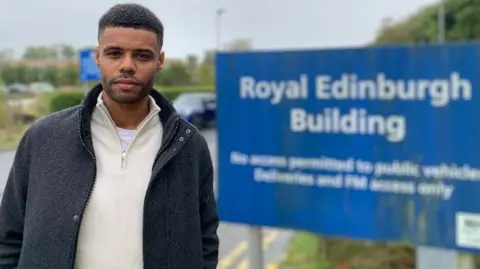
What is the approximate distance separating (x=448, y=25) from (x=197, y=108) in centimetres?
2295

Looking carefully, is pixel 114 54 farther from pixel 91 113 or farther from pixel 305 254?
pixel 305 254

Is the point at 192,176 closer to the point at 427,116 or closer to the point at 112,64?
the point at 112,64

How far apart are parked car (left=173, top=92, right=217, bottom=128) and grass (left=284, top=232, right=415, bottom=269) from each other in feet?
34.1

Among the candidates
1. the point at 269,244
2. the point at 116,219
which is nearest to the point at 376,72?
the point at 116,219

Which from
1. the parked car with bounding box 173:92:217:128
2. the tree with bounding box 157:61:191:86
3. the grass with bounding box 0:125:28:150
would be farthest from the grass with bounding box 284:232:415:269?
the tree with bounding box 157:61:191:86

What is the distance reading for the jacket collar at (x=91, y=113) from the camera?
1.85 metres

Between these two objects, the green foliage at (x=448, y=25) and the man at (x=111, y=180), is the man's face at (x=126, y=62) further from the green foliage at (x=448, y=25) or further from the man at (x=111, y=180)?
the green foliage at (x=448, y=25)

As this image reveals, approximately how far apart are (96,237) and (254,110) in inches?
104

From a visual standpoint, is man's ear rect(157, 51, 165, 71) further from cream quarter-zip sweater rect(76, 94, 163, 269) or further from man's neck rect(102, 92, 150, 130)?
cream quarter-zip sweater rect(76, 94, 163, 269)

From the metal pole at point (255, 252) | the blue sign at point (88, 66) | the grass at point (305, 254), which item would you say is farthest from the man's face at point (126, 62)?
the blue sign at point (88, 66)

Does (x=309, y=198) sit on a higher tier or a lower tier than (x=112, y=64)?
lower

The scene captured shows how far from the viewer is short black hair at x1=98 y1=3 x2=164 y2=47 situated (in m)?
1.85

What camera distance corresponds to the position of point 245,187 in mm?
4457

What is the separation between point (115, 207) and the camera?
5.96 feet
